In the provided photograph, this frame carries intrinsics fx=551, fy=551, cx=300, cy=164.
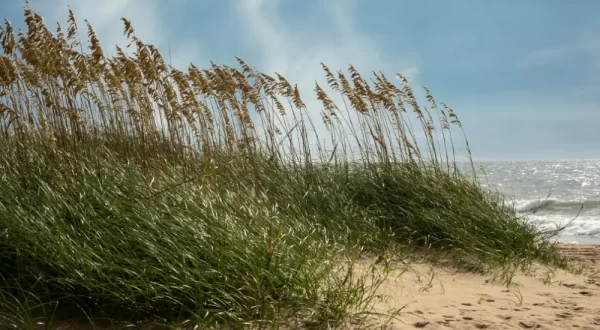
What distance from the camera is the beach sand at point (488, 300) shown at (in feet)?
10.1

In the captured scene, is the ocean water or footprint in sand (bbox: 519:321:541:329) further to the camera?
the ocean water

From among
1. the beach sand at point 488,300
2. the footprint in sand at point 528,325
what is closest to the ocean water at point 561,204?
the beach sand at point 488,300

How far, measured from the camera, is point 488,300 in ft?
11.7

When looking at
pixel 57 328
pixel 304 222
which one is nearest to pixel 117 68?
pixel 304 222

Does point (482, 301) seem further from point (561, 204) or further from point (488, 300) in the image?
point (561, 204)

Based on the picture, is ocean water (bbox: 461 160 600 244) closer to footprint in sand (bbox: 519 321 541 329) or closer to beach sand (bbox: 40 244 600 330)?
beach sand (bbox: 40 244 600 330)

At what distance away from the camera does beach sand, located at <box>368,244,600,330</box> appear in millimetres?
3082

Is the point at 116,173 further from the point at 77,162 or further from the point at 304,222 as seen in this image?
the point at 304,222

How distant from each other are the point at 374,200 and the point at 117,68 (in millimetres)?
2730

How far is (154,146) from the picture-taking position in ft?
16.3

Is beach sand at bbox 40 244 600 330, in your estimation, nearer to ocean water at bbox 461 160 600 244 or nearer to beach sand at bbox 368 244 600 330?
beach sand at bbox 368 244 600 330

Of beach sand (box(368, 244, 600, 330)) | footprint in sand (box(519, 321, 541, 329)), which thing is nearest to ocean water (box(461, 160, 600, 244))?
beach sand (box(368, 244, 600, 330))

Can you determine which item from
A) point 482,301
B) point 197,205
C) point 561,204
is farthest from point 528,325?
point 561,204

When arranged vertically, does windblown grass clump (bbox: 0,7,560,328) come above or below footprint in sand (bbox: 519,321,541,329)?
above
